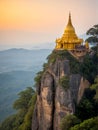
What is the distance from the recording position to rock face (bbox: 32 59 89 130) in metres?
8.01

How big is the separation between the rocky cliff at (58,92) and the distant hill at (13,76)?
11450 millimetres

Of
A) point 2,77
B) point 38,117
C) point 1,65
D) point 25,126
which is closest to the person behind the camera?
point 38,117

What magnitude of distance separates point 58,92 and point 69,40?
1871 millimetres

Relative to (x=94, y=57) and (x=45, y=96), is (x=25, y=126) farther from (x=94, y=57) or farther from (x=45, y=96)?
(x=94, y=57)

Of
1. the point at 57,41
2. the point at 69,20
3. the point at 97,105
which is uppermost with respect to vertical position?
the point at 69,20

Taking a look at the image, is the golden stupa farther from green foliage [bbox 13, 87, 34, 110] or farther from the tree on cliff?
green foliage [bbox 13, 87, 34, 110]

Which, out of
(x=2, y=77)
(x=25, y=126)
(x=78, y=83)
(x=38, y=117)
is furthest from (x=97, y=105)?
(x=2, y=77)

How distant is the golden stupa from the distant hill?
11.8m

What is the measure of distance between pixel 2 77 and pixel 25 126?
27.1 m

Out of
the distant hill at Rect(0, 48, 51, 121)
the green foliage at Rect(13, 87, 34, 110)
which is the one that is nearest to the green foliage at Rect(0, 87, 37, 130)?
the green foliage at Rect(13, 87, 34, 110)

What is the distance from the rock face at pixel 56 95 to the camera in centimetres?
801

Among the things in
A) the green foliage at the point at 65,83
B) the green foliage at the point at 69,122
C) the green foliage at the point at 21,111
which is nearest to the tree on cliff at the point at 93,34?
the green foliage at the point at 65,83

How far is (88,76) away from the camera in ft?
28.2

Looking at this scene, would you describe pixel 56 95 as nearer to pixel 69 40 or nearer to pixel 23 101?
pixel 69 40
